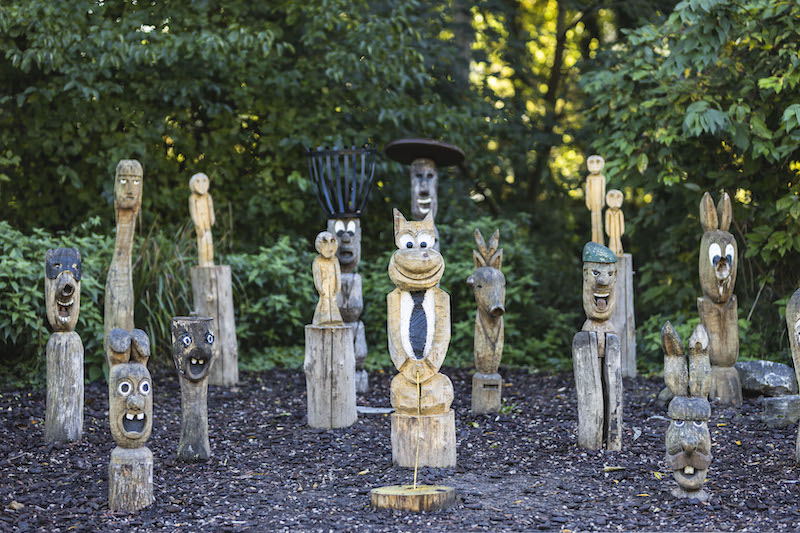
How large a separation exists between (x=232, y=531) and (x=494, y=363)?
2.67 meters

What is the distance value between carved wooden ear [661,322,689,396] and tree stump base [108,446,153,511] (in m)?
2.71

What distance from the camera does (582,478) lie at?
16.1 ft

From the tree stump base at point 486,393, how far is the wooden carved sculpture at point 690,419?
6.45 ft

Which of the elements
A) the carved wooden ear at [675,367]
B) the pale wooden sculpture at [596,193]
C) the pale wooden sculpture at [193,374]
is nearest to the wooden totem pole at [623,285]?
the pale wooden sculpture at [596,193]

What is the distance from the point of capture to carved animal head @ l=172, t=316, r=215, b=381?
5.18 meters

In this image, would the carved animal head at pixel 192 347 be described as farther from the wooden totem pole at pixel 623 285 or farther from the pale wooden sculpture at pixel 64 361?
the wooden totem pole at pixel 623 285

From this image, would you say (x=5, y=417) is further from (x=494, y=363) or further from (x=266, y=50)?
(x=266, y=50)

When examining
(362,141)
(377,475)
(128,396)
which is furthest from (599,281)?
(362,141)

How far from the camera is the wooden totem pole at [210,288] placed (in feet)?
24.2

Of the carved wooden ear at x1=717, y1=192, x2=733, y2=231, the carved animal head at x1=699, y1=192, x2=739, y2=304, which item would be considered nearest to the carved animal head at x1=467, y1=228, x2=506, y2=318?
the carved animal head at x1=699, y1=192, x2=739, y2=304

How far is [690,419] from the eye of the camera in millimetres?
4383

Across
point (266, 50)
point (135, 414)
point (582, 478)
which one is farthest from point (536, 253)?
point (135, 414)

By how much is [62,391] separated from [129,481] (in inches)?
59.2

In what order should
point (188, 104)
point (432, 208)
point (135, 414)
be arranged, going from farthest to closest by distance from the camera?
point (188, 104) → point (432, 208) → point (135, 414)
